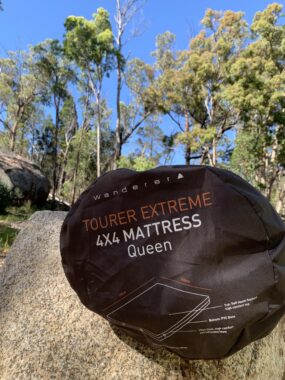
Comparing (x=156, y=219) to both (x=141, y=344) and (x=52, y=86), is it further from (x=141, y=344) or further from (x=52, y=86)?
(x=52, y=86)

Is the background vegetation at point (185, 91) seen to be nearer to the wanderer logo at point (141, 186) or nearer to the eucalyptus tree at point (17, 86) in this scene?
the eucalyptus tree at point (17, 86)

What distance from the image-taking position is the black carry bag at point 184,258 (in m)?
1.06

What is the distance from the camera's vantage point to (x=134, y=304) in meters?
1.13

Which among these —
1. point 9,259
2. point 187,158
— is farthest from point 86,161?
point 9,259

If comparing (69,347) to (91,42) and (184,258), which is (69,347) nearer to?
(184,258)

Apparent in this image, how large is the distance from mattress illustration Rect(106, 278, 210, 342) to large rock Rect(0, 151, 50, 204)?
13.9 m

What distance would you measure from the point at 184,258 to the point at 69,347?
706 mm

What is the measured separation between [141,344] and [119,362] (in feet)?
0.37

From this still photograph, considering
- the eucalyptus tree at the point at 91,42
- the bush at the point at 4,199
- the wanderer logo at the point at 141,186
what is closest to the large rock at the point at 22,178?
the bush at the point at 4,199

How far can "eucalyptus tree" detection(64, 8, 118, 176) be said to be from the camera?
1875cm

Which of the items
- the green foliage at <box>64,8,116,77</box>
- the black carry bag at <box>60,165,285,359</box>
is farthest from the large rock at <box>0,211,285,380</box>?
the green foliage at <box>64,8,116,77</box>

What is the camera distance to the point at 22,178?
15.1 meters

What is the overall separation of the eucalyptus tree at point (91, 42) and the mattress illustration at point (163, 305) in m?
19.8

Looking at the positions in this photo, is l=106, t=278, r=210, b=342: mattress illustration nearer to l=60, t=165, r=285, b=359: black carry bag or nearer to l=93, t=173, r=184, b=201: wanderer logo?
l=60, t=165, r=285, b=359: black carry bag
